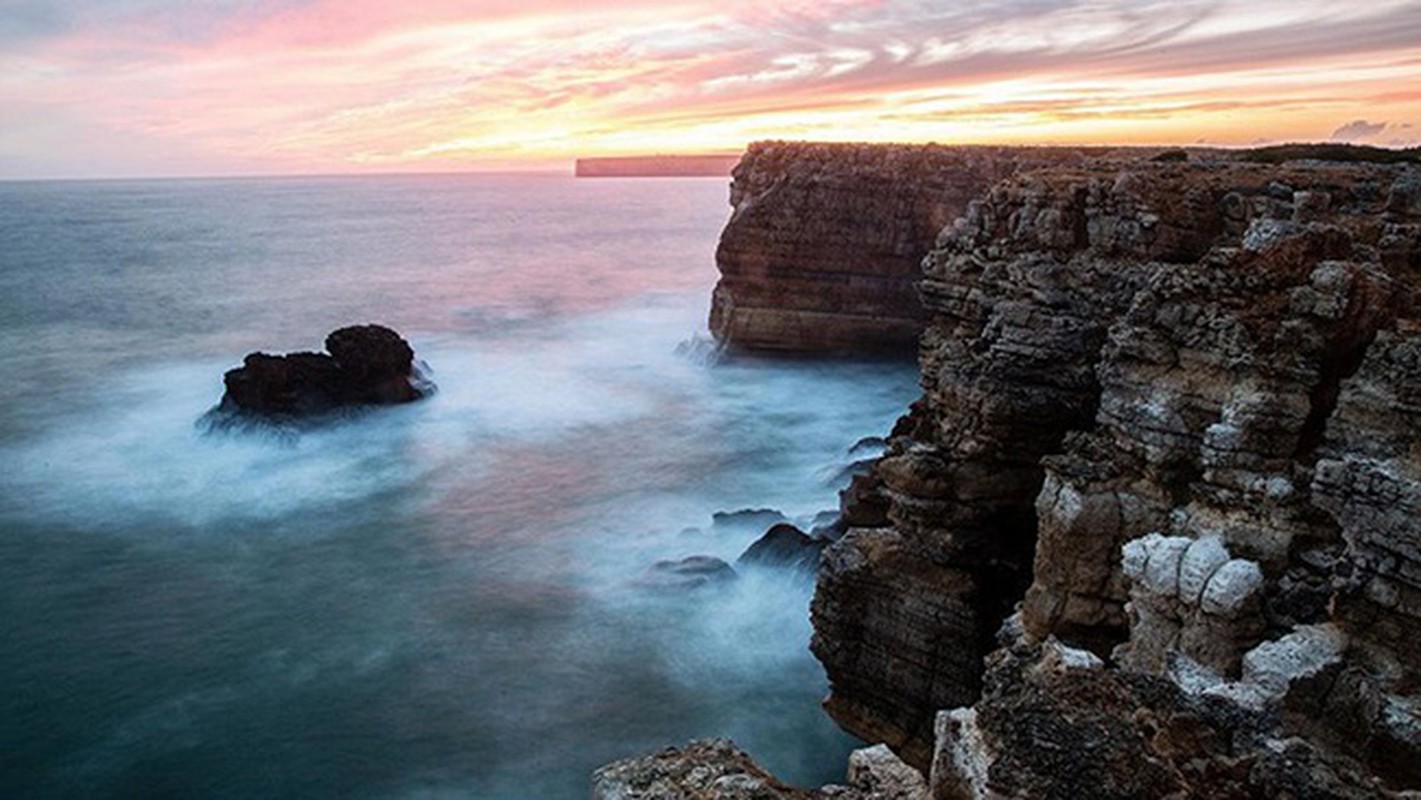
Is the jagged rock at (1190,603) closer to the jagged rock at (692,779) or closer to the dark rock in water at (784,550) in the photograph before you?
the jagged rock at (692,779)

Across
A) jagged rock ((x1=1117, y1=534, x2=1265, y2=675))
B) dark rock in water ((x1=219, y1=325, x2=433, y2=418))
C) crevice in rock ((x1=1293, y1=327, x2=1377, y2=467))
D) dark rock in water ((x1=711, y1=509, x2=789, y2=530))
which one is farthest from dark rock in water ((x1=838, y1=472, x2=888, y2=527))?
dark rock in water ((x1=219, y1=325, x2=433, y2=418))

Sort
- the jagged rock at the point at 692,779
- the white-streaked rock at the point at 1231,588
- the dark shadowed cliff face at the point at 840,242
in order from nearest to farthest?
1. the jagged rock at the point at 692,779
2. the white-streaked rock at the point at 1231,588
3. the dark shadowed cliff face at the point at 840,242

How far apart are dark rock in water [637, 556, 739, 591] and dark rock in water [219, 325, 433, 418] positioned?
17636 mm

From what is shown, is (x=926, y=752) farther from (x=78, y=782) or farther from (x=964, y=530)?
(x=78, y=782)

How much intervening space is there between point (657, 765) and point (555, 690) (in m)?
14.4

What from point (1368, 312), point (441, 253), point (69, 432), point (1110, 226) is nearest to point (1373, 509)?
point (1368, 312)

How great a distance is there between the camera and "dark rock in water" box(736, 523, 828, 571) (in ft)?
73.9

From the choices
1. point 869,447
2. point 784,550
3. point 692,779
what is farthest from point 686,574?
point 692,779

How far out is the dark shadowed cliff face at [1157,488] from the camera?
8.70 meters

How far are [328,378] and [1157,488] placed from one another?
1243 inches

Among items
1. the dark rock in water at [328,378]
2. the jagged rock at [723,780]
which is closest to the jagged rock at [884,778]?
the jagged rock at [723,780]

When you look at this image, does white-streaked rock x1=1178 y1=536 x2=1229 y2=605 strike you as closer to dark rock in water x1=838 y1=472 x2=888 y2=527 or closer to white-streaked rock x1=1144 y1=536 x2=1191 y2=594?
white-streaked rock x1=1144 y1=536 x2=1191 y2=594

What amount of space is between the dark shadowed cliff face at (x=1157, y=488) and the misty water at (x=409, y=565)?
16.0 ft

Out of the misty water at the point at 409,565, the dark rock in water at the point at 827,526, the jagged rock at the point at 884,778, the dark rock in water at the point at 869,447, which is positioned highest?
the jagged rock at the point at 884,778
